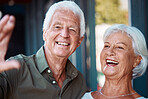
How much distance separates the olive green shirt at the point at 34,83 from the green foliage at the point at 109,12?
157 cm

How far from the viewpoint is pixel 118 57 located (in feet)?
6.48

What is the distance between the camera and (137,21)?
2.90 meters

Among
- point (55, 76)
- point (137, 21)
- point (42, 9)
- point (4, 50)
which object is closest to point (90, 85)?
point (137, 21)

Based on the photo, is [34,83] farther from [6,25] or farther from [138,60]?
[138,60]

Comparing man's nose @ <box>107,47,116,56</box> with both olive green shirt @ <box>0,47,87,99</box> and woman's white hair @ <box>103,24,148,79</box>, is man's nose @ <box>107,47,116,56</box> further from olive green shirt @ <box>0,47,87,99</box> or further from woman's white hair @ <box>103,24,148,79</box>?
olive green shirt @ <box>0,47,87,99</box>

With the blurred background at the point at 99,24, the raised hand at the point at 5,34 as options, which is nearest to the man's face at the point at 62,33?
the raised hand at the point at 5,34

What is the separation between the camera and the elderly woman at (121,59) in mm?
1973

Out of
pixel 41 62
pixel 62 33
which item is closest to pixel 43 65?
pixel 41 62

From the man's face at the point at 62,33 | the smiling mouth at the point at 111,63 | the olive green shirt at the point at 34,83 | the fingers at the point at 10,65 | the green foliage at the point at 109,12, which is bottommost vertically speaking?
the olive green shirt at the point at 34,83

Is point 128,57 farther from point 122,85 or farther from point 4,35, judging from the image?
point 4,35

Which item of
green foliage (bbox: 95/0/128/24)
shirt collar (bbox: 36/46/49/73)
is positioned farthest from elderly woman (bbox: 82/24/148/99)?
green foliage (bbox: 95/0/128/24)

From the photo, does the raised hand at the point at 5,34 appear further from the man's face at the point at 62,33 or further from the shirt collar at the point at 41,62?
the man's face at the point at 62,33

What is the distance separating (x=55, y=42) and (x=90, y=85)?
7.33 feet

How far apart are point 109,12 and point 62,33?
1.90 m
